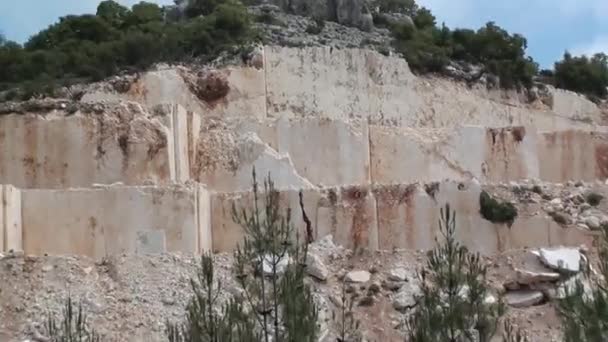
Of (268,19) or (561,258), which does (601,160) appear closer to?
(561,258)

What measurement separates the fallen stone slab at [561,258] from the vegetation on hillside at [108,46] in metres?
10.7

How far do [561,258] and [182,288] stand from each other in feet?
17.9

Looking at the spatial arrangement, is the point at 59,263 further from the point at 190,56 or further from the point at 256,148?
the point at 190,56

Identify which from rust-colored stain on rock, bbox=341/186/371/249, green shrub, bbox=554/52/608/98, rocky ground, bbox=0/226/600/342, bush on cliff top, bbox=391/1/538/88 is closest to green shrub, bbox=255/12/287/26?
bush on cliff top, bbox=391/1/538/88

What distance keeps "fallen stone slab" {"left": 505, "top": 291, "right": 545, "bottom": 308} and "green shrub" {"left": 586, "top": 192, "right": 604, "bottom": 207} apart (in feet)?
12.4

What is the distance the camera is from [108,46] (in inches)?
1270

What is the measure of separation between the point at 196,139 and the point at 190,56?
4.28 metres

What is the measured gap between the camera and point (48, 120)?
26.9m

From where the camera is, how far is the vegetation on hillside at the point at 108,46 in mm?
31234

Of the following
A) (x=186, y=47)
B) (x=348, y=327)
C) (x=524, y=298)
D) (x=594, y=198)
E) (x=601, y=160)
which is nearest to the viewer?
(x=348, y=327)

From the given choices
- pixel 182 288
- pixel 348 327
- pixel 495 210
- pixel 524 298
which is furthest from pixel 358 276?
pixel 348 327

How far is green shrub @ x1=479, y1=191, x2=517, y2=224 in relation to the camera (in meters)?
24.9

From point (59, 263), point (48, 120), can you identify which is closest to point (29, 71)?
point (48, 120)

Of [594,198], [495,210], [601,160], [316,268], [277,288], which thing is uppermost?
[601,160]
